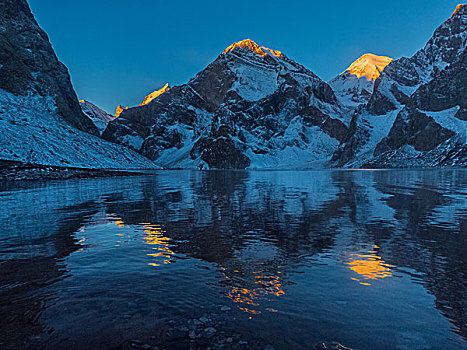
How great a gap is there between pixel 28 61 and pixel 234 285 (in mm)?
166257

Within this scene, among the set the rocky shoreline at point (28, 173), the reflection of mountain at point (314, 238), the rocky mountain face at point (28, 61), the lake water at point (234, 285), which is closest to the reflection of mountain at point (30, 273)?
the lake water at point (234, 285)

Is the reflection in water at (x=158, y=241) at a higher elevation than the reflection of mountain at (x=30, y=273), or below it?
below

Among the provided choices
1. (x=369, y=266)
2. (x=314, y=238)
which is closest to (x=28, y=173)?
(x=314, y=238)

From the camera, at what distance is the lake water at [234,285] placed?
16.4ft

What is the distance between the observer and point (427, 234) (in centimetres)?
1197

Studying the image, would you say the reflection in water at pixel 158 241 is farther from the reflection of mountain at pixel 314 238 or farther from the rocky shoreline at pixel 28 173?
the rocky shoreline at pixel 28 173

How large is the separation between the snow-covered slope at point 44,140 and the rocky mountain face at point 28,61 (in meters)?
5.65

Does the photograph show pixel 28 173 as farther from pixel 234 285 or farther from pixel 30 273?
pixel 234 285

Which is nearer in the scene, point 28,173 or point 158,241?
point 158,241

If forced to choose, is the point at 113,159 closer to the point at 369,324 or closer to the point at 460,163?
the point at 369,324

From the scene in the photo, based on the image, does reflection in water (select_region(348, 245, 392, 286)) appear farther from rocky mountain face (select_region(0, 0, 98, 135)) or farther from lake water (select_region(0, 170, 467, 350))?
rocky mountain face (select_region(0, 0, 98, 135))

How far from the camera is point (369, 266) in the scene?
334 inches

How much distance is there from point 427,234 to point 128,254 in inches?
442

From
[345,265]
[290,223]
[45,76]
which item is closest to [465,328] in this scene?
[345,265]
